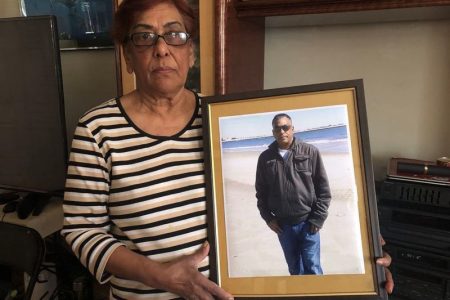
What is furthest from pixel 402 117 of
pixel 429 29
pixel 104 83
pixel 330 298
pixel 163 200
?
pixel 104 83

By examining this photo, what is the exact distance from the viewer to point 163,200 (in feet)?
2.52

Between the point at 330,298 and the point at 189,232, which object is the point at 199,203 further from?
the point at 330,298

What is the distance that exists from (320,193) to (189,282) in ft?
1.03

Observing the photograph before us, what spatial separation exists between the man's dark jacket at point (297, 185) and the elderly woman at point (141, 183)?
0.50 ft

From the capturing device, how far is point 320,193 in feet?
2.38

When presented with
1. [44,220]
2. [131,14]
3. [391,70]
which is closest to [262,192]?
[131,14]

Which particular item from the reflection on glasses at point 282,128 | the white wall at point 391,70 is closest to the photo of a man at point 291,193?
the reflection on glasses at point 282,128

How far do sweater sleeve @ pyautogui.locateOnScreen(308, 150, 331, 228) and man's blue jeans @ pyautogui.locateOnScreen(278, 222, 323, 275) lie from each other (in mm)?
23

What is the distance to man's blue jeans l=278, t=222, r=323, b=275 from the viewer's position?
2.38 ft

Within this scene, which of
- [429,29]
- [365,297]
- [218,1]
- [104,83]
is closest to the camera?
[365,297]

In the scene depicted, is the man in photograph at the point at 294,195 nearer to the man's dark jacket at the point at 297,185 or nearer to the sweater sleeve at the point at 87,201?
the man's dark jacket at the point at 297,185

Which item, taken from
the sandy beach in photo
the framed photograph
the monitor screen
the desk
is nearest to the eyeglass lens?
the framed photograph

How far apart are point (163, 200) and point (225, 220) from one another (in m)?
0.14

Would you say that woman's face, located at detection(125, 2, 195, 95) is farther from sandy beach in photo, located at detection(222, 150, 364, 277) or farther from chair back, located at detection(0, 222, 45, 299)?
chair back, located at detection(0, 222, 45, 299)
